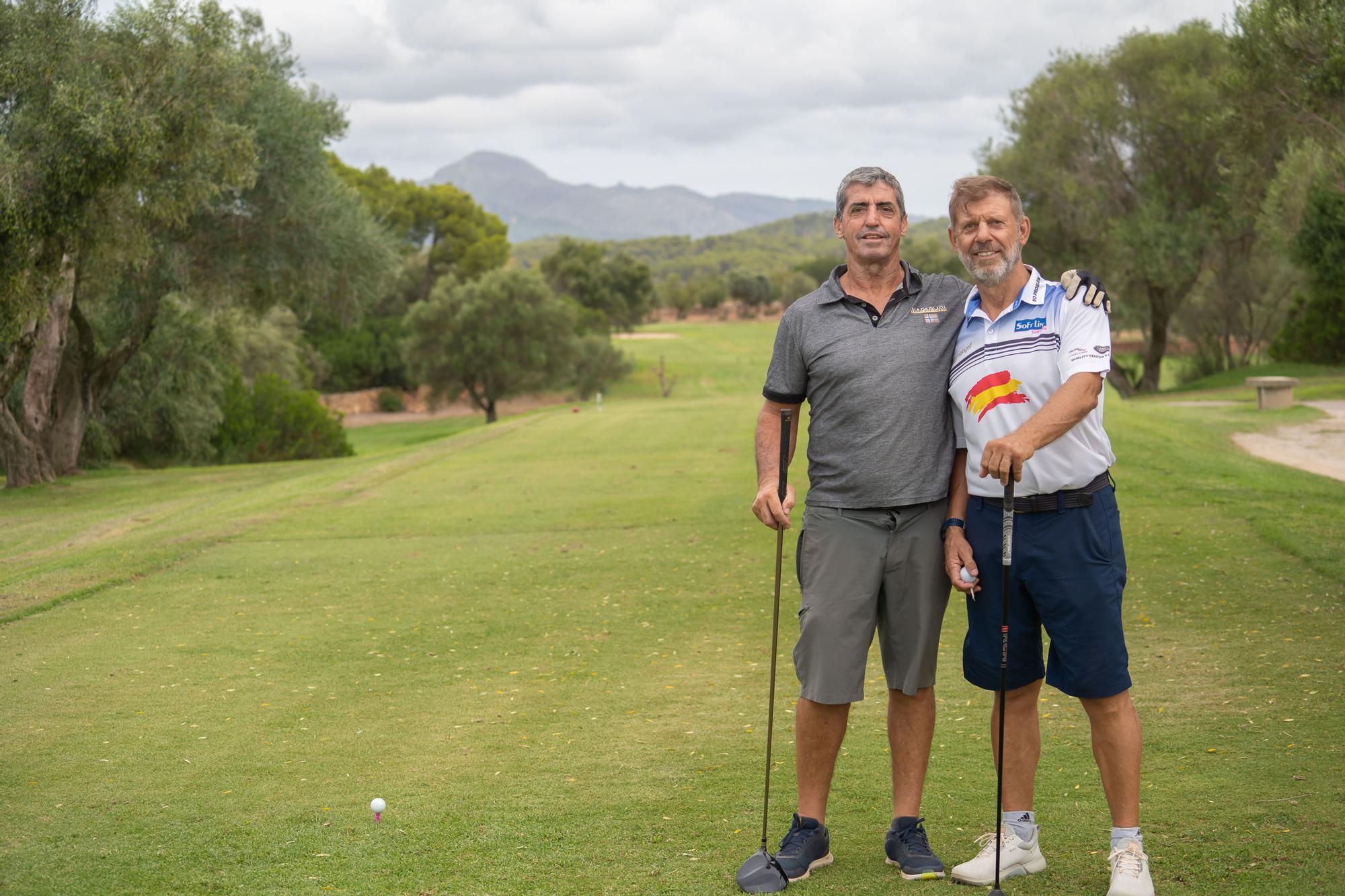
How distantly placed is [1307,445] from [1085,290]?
59.9 ft

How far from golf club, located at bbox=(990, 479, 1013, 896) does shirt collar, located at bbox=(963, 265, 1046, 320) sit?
0.63 meters

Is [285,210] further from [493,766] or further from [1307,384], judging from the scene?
[1307,384]

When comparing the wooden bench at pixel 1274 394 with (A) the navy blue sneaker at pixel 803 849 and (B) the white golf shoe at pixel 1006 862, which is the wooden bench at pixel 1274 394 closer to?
(B) the white golf shoe at pixel 1006 862

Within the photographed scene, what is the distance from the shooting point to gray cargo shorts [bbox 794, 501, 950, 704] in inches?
172

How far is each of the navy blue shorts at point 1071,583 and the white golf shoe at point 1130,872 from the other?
50 cm

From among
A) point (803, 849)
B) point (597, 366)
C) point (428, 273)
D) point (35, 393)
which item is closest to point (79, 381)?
point (35, 393)

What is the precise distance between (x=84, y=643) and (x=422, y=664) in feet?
8.16

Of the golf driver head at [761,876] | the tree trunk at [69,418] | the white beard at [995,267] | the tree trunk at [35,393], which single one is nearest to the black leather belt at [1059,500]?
A: the white beard at [995,267]

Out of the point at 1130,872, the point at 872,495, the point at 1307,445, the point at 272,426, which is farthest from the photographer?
the point at 272,426

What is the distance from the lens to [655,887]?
4129 millimetres

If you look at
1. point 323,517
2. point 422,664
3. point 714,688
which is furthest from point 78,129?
point 714,688

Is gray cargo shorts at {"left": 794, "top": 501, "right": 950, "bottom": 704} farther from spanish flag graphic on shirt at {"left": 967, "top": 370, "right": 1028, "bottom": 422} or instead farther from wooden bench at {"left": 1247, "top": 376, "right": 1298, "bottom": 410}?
wooden bench at {"left": 1247, "top": 376, "right": 1298, "bottom": 410}

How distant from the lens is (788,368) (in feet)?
14.8

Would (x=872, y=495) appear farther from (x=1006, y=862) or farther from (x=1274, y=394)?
(x=1274, y=394)
